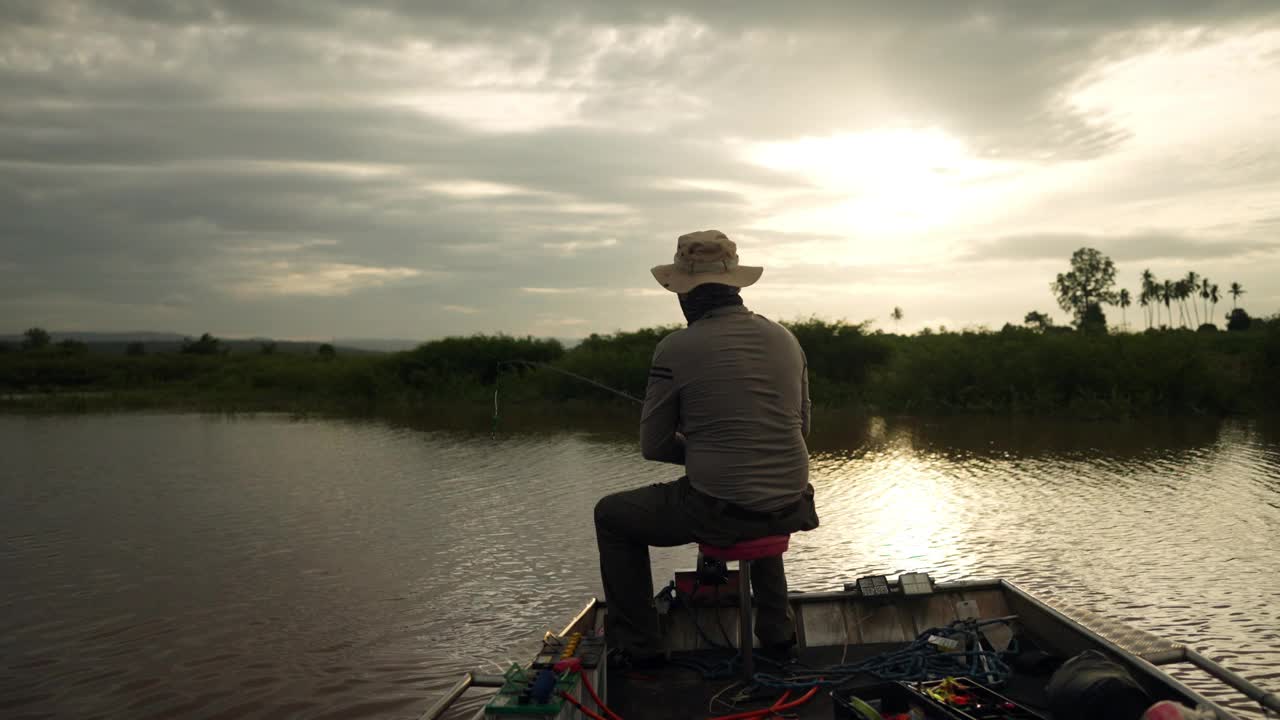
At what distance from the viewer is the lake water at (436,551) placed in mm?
4512

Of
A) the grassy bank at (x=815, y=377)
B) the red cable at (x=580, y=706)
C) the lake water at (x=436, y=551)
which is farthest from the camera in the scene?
the grassy bank at (x=815, y=377)

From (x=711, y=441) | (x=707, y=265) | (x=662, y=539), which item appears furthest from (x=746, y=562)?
(x=707, y=265)

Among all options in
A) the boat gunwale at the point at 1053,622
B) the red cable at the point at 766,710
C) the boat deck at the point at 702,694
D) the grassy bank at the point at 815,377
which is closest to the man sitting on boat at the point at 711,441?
the boat deck at the point at 702,694

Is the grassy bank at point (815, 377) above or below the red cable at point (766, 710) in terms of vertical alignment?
above

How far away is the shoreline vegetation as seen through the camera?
15.2 m

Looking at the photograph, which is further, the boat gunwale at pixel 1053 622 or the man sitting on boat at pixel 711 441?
the man sitting on boat at pixel 711 441

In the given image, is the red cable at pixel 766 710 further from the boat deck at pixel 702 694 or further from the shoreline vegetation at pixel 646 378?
the shoreline vegetation at pixel 646 378

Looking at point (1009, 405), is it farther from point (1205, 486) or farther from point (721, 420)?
point (721, 420)

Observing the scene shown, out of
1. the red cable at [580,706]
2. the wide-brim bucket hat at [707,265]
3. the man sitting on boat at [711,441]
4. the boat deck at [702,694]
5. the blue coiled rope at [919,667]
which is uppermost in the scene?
the wide-brim bucket hat at [707,265]

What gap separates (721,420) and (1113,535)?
495 cm

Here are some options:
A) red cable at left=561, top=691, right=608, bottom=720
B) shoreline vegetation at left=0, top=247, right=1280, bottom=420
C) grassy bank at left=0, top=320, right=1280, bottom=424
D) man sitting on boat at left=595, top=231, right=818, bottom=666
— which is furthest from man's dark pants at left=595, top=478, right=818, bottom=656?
grassy bank at left=0, top=320, right=1280, bottom=424

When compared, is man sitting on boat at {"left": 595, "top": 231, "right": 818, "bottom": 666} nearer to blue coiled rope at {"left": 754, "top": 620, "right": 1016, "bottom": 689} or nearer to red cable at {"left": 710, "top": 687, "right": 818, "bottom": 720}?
blue coiled rope at {"left": 754, "top": 620, "right": 1016, "bottom": 689}

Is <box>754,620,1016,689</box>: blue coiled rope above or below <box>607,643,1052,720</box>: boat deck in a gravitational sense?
above

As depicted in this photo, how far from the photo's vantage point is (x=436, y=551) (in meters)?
6.81
